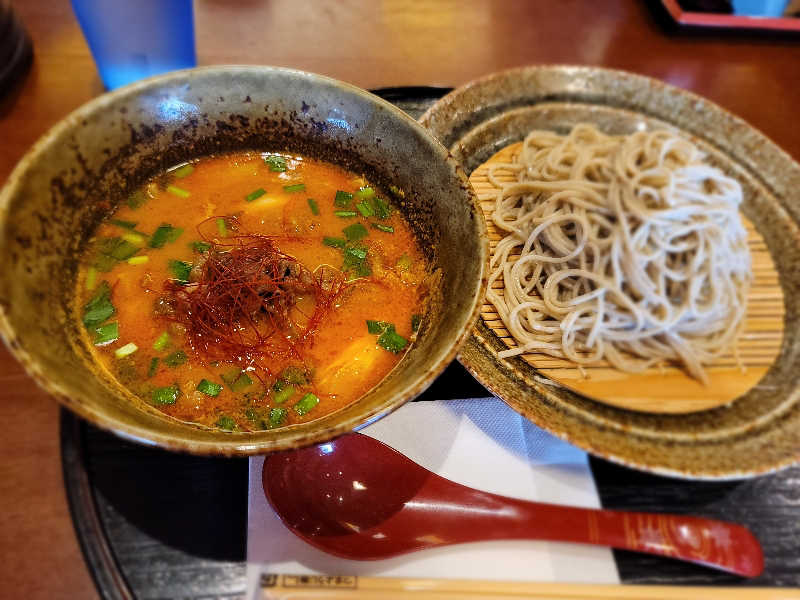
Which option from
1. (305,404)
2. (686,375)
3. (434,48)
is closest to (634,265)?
(686,375)

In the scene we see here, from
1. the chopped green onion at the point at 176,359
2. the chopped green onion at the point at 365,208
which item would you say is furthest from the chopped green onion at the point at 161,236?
the chopped green onion at the point at 365,208

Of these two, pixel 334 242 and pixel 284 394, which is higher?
pixel 334 242

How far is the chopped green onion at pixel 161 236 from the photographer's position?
5.08 feet

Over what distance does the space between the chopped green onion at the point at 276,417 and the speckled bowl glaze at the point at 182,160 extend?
17cm

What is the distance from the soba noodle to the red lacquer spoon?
1.56ft

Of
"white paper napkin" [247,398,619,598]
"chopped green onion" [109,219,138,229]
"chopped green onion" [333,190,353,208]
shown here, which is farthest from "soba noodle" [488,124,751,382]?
"chopped green onion" [109,219,138,229]

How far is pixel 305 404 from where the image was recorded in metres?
1.31

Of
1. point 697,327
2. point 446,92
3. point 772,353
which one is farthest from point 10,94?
point 772,353

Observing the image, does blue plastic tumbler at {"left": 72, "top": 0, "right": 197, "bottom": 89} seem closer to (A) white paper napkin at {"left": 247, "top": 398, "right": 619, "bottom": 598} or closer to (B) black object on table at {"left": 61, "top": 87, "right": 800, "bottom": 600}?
(B) black object on table at {"left": 61, "top": 87, "right": 800, "bottom": 600}

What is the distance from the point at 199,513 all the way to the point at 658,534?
1.19m

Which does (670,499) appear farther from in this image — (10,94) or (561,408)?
(10,94)

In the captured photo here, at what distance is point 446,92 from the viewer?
7.68ft

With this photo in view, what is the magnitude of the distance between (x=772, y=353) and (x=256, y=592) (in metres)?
1.76

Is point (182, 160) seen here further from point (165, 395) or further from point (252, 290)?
point (165, 395)
